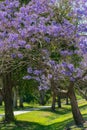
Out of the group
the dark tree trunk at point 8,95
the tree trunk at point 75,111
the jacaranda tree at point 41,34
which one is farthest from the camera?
the dark tree trunk at point 8,95

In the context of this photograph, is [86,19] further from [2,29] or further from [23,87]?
[23,87]

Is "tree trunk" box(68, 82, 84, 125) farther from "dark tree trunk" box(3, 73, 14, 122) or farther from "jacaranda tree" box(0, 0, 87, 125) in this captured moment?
"dark tree trunk" box(3, 73, 14, 122)

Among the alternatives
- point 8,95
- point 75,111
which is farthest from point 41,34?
point 8,95

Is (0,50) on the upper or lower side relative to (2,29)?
lower

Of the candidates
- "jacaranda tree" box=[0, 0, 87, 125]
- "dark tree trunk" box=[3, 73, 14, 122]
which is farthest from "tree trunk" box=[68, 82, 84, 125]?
"dark tree trunk" box=[3, 73, 14, 122]

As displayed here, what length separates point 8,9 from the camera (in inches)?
574

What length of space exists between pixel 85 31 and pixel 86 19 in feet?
1.94

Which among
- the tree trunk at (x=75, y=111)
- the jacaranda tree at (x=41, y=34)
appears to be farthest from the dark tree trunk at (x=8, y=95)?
the jacaranda tree at (x=41, y=34)

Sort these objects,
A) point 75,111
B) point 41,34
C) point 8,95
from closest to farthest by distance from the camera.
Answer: point 41,34
point 75,111
point 8,95

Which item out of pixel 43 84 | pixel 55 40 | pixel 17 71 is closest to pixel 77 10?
pixel 55 40

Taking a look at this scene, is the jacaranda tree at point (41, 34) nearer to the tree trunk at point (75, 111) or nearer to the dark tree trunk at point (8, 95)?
the tree trunk at point (75, 111)

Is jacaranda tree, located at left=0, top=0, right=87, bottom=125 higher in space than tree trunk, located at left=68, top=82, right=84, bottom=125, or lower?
higher

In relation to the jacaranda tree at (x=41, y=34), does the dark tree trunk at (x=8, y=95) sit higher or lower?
lower

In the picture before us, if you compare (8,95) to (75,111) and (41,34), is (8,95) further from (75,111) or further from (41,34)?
(41,34)
